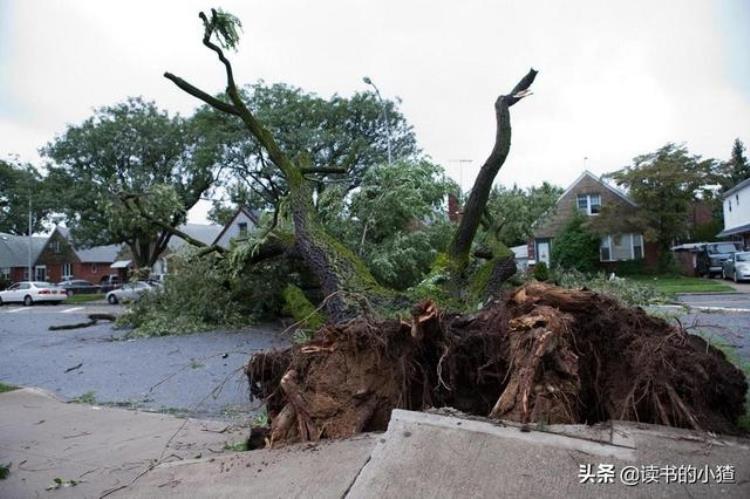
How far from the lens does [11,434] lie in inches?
223

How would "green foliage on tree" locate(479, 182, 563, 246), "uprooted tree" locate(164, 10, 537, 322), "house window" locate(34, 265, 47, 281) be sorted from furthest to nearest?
"house window" locate(34, 265, 47, 281) → "green foliage on tree" locate(479, 182, 563, 246) → "uprooted tree" locate(164, 10, 537, 322)

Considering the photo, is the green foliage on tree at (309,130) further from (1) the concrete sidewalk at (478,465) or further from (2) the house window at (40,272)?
(2) the house window at (40,272)

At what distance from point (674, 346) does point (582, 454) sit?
1.28 m

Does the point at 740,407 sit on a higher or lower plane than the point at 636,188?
lower

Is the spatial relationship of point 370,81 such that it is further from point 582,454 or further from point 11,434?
point 582,454

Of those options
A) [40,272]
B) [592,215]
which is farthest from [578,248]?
[40,272]

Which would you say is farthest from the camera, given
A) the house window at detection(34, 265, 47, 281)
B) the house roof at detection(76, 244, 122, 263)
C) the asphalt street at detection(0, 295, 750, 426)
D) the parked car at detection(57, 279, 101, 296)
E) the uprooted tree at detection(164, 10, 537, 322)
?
the house roof at detection(76, 244, 122, 263)

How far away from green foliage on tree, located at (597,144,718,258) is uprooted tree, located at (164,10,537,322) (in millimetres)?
19739

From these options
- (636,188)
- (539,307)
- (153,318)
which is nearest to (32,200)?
(153,318)

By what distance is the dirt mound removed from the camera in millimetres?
3734

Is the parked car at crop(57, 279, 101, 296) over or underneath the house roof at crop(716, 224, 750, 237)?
underneath

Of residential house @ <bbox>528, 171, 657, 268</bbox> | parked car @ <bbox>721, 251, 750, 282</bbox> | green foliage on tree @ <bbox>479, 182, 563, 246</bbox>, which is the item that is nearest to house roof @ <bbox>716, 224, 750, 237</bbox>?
residential house @ <bbox>528, 171, 657, 268</bbox>

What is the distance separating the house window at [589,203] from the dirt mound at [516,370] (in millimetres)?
29439

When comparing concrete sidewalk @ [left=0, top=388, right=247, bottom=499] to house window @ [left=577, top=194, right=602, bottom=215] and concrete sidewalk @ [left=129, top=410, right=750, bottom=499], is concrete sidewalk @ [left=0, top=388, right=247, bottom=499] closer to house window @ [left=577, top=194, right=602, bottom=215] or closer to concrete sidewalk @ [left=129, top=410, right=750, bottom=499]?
concrete sidewalk @ [left=129, top=410, right=750, bottom=499]
